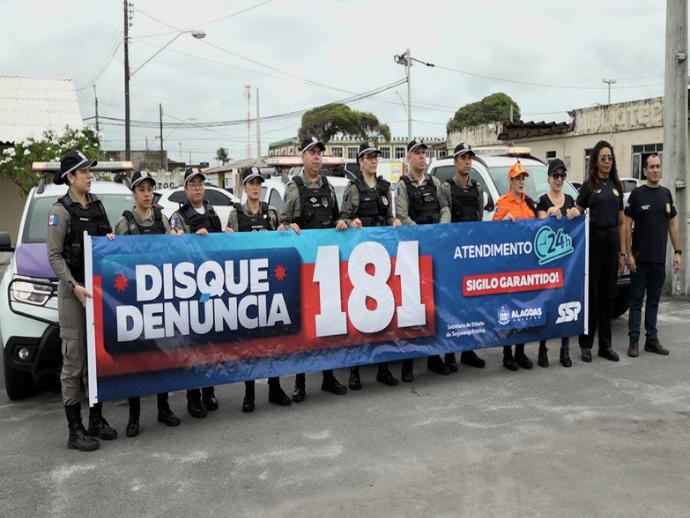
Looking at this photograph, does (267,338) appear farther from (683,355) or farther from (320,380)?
(683,355)

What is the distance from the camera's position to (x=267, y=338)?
5.52 metres

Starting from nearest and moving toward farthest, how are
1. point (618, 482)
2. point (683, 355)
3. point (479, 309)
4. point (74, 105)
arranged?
point (618, 482) < point (479, 309) < point (683, 355) < point (74, 105)

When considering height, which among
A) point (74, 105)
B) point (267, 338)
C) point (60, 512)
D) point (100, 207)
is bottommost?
point (60, 512)

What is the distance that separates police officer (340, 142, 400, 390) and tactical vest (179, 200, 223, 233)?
122 centimetres

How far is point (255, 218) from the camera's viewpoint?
5883mm

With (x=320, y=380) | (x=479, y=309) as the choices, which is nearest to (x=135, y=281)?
(x=320, y=380)

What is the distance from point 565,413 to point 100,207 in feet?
12.8

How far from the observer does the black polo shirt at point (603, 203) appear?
6684 mm

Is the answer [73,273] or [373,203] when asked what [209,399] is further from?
[373,203]

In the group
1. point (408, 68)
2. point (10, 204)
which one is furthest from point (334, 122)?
point (10, 204)

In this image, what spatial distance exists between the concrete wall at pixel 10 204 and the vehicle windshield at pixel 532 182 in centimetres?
1582

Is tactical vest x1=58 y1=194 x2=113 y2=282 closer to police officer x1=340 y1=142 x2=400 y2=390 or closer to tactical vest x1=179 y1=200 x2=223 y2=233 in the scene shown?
tactical vest x1=179 y1=200 x2=223 y2=233

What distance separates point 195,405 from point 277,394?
683 mm

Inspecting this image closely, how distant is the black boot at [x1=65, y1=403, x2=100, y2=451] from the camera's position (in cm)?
474
